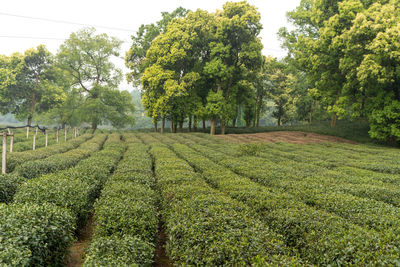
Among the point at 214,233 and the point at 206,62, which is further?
the point at 206,62

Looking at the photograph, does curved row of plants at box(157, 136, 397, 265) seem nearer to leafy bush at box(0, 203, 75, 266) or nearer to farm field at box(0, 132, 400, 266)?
farm field at box(0, 132, 400, 266)

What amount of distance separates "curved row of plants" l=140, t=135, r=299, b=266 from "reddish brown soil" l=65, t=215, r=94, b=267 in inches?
90.2

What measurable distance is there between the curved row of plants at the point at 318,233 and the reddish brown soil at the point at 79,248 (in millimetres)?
4799

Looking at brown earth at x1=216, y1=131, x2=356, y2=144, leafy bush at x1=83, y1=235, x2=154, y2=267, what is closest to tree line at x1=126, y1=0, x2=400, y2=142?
brown earth at x1=216, y1=131, x2=356, y2=144

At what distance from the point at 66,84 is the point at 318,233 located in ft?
162

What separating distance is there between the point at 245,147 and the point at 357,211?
1074cm

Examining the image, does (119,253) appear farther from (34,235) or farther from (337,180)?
(337,180)

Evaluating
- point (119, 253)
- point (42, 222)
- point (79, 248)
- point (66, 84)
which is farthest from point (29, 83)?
point (119, 253)

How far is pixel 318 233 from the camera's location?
16.0 feet

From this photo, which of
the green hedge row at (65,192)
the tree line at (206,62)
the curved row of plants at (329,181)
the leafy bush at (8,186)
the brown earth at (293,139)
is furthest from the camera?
the tree line at (206,62)

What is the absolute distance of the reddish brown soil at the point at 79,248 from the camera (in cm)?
555

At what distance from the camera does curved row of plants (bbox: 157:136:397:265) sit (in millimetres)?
4082

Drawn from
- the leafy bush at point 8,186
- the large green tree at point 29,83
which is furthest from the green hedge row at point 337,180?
the large green tree at point 29,83

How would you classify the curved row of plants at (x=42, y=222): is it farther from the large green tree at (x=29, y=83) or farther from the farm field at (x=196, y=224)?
the large green tree at (x=29, y=83)
